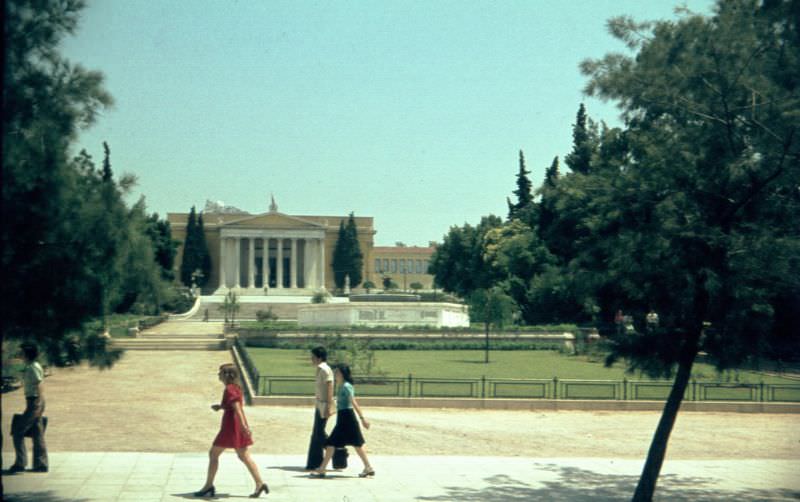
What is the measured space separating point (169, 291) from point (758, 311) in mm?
6831

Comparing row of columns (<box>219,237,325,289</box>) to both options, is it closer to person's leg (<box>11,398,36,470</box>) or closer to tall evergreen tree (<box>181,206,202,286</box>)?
tall evergreen tree (<box>181,206,202,286</box>)

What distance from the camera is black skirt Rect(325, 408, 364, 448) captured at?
Answer: 1279 cm

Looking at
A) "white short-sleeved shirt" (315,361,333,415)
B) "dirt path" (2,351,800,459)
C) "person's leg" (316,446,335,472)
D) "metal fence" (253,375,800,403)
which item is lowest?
"dirt path" (2,351,800,459)

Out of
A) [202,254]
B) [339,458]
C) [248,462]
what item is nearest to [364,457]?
[339,458]

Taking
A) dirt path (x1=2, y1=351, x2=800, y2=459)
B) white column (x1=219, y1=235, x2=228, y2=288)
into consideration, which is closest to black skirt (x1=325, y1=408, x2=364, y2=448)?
dirt path (x1=2, y1=351, x2=800, y2=459)

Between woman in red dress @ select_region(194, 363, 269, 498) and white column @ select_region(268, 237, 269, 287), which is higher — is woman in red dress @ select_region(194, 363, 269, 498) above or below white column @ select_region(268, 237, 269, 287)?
below

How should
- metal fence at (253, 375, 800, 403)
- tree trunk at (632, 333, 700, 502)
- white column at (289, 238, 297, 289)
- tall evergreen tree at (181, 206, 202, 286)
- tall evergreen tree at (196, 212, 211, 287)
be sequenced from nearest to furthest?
tree trunk at (632, 333, 700, 502) → metal fence at (253, 375, 800, 403) → tall evergreen tree at (181, 206, 202, 286) → tall evergreen tree at (196, 212, 211, 287) → white column at (289, 238, 297, 289)

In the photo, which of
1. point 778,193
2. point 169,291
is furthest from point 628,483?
point 169,291

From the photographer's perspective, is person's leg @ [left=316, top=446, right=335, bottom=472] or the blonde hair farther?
person's leg @ [left=316, top=446, right=335, bottom=472]

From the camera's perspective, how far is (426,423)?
20297mm

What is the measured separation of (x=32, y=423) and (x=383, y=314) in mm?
40777

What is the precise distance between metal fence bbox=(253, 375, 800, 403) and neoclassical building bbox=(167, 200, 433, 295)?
82819 mm

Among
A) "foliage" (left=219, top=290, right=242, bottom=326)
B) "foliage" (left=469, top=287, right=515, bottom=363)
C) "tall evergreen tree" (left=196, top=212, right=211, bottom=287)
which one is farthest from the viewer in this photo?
"tall evergreen tree" (left=196, top=212, right=211, bottom=287)

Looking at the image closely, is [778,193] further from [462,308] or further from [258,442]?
[462,308]
